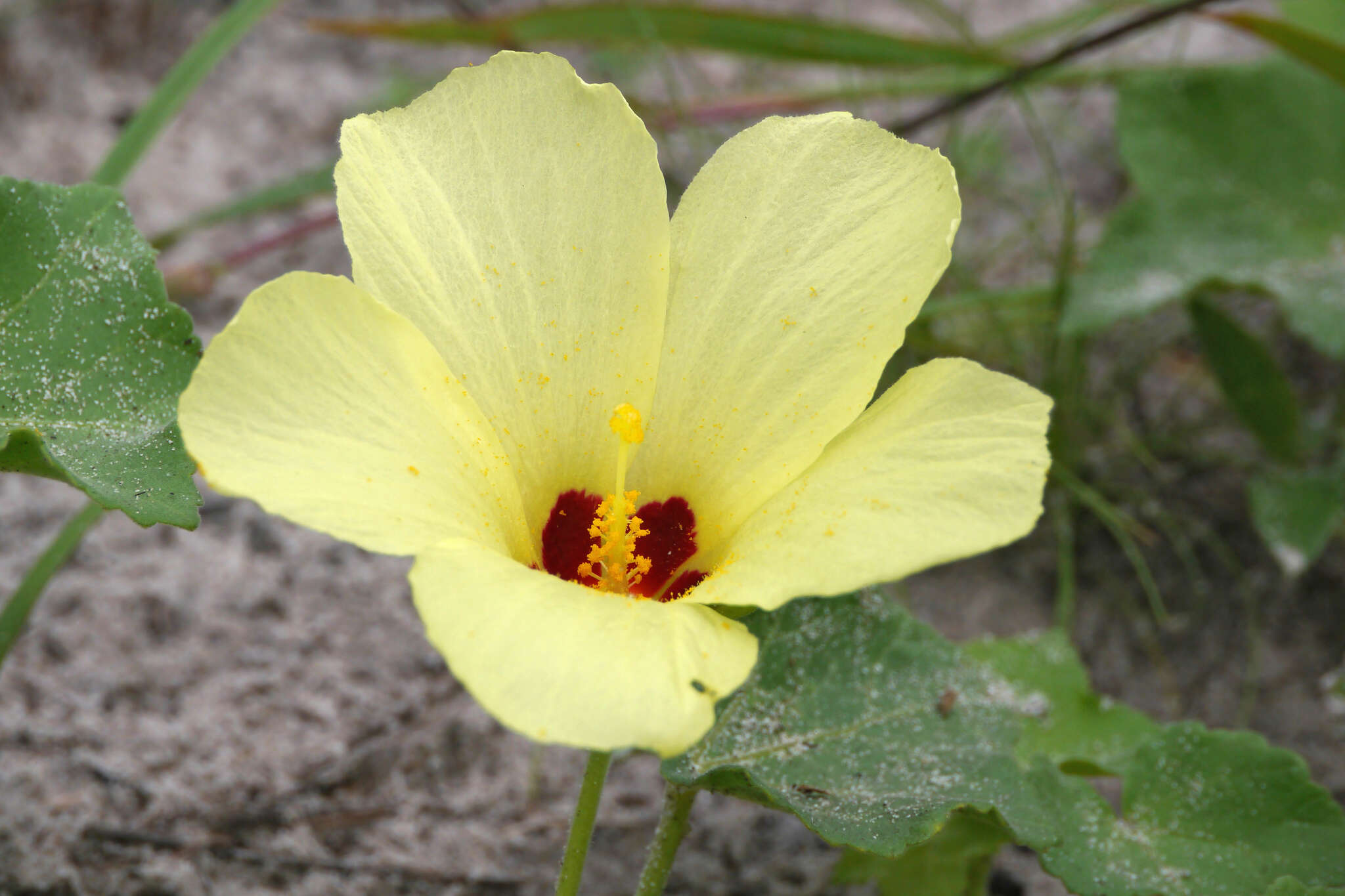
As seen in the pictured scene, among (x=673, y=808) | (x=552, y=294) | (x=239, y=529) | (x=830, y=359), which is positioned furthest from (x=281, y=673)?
(x=830, y=359)

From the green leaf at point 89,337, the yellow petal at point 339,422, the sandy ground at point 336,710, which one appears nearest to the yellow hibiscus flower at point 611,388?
the yellow petal at point 339,422

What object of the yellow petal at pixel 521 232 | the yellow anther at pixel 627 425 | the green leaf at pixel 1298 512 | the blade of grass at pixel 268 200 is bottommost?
the green leaf at pixel 1298 512

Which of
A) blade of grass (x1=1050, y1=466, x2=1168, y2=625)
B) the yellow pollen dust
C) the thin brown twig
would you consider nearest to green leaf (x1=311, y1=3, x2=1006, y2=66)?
the thin brown twig

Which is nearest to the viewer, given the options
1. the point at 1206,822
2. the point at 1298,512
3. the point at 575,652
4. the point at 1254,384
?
the point at 575,652

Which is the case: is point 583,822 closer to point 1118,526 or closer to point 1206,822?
point 1206,822

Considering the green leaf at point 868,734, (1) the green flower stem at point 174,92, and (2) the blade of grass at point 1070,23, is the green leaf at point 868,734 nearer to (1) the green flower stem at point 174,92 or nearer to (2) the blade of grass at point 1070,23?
(1) the green flower stem at point 174,92

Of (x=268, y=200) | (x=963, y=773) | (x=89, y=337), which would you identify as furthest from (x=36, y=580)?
(x=963, y=773)
